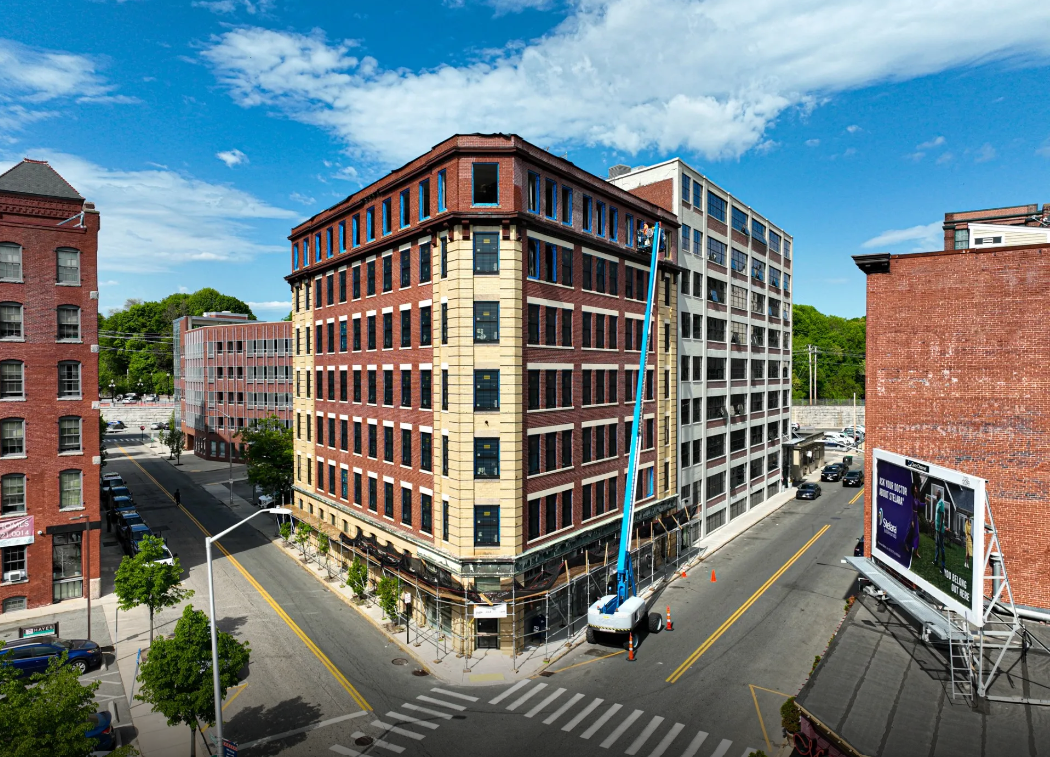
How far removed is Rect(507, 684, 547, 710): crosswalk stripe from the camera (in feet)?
79.5

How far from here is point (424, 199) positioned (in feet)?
108

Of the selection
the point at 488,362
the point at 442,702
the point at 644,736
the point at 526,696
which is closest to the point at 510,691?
the point at 526,696

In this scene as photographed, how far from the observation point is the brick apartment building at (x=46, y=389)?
114 ft

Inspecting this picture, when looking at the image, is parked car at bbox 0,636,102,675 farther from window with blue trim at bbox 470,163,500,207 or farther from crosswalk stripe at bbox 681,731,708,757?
window with blue trim at bbox 470,163,500,207

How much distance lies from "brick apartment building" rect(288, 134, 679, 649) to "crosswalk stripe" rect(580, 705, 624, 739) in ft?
23.3

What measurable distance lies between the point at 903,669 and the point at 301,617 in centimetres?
2890

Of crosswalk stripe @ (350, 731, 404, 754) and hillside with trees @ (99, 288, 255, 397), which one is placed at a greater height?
hillside with trees @ (99, 288, 255, 397)

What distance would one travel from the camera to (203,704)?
65.3 ft

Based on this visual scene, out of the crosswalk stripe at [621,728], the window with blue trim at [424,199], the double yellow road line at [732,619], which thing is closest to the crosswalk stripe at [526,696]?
the crosswalk stripe at [621,728]

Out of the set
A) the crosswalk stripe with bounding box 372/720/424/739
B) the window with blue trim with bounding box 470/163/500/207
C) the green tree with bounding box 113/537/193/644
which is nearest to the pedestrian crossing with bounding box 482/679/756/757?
the crosswalk stripe with bounding box 372/720/424/739

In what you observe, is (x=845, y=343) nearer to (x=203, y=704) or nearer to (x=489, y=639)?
(x=489, y=639)

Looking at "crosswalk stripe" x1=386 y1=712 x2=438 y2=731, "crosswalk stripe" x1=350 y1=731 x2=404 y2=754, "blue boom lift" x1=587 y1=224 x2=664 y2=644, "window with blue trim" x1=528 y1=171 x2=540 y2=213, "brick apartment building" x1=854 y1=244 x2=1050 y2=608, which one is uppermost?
"window with blue trim" x1=528 y1=171 x2=540 y2=213

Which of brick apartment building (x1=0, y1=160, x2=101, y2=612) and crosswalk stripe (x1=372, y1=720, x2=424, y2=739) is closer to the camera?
crosswalk stripe (x1=372, y1=720, x2=424, y2=739)

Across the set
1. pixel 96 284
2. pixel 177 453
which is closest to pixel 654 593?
pixel 96 284
